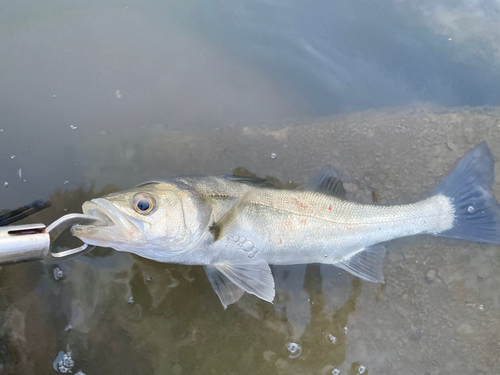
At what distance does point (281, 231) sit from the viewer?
231 centimetres

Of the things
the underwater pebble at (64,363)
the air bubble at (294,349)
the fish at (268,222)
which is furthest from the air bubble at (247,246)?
the underwater pebble at (64,363)

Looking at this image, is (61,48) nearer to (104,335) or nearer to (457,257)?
(104,335)

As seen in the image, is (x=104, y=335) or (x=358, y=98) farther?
(x=358, y=98)

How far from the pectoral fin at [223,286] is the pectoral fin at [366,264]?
2.69ft

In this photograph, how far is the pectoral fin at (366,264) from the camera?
2531 millimetres

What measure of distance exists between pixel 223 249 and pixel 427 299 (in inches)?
69.3

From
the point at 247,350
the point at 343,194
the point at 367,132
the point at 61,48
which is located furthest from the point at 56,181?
the point at 367,132

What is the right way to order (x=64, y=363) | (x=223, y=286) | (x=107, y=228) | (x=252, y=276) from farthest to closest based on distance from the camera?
(x=64, y=363), (x=223, y=286), (x=252, y=276), (x=107, y=228)

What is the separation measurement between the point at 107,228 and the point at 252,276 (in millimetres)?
1018

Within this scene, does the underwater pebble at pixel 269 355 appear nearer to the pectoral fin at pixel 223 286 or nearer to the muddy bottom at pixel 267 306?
the muddy bottom at pixel 267 306

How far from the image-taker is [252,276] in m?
2.36

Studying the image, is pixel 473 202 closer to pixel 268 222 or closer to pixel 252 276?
pixel 268 222

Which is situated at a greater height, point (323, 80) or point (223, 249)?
point (323, 80)

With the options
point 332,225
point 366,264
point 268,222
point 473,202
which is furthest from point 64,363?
point 473,202
